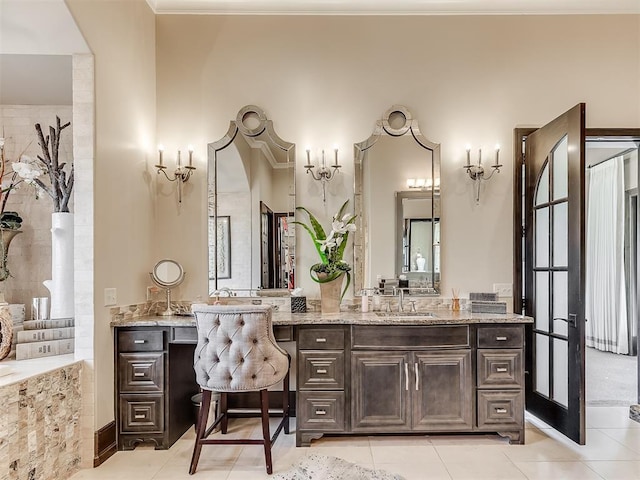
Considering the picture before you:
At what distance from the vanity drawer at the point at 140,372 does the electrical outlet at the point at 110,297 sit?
1.17 ft

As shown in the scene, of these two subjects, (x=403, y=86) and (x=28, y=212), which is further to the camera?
(x=403, y=86)

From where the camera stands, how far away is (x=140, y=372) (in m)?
2.84

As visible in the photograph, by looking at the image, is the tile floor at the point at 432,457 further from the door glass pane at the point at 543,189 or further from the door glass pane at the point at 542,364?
the door glass pane at the point at 543,189

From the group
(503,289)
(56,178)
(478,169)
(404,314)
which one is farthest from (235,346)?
(478,169)

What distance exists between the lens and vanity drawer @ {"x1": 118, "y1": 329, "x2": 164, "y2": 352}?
112 inches

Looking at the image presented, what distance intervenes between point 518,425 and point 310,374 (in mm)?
1474

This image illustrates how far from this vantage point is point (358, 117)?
3.56 meters

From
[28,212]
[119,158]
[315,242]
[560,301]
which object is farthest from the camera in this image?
[315,242]

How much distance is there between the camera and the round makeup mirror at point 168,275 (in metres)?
3.27

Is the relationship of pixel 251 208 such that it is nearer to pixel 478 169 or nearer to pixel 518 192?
pixel 478 169

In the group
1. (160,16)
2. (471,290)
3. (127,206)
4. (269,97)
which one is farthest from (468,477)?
(160,16)

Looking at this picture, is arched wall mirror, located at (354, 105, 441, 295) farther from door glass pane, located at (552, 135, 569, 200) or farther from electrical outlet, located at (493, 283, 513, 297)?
door glass pane, located at (552, 135, 569, 200)

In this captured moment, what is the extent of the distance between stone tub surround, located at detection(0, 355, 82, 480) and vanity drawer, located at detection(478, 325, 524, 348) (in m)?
2.63

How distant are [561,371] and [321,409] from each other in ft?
5.76
